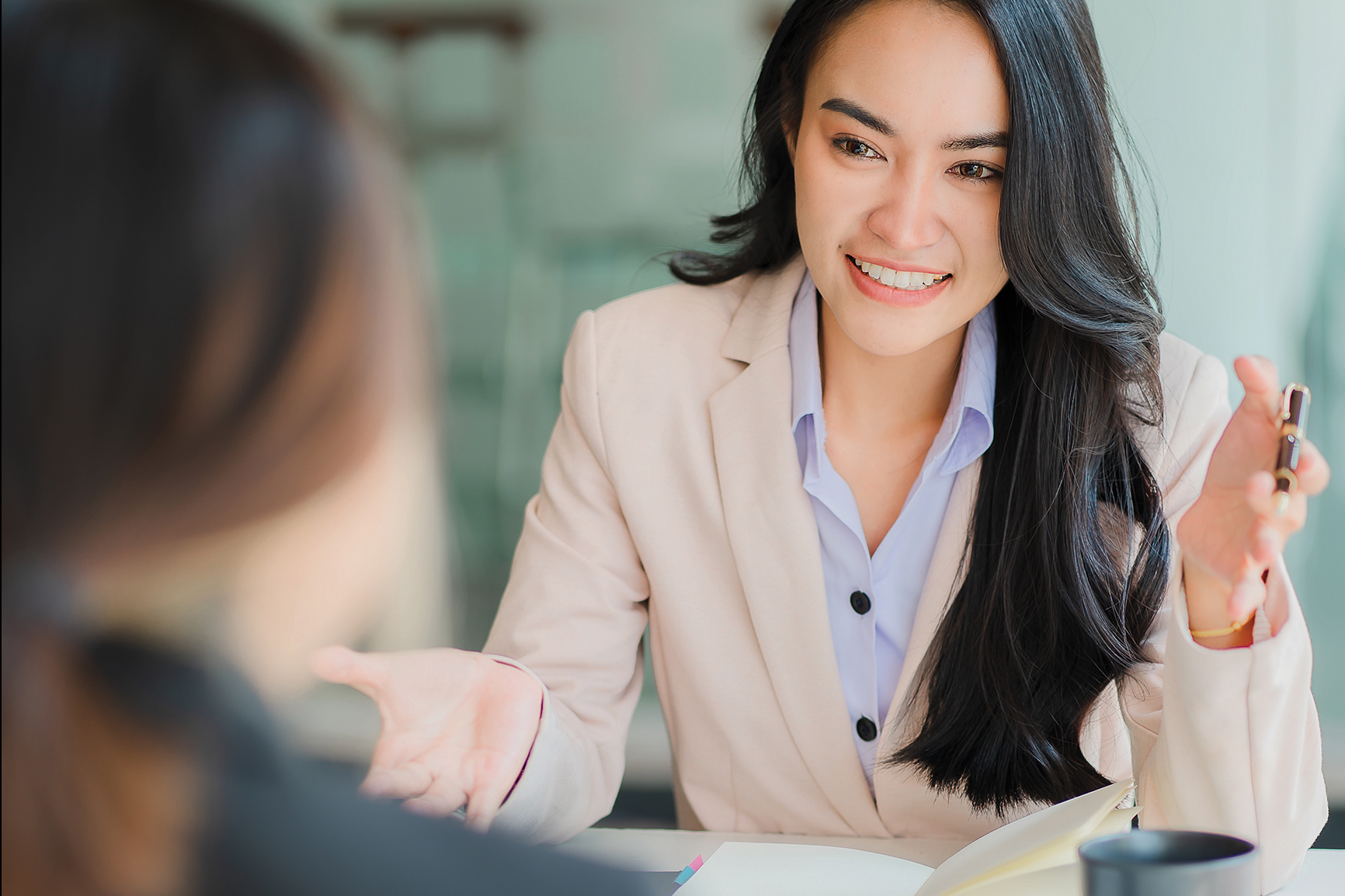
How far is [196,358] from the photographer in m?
0.43

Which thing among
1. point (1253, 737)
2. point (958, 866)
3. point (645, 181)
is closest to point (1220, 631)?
point (1253, 737)

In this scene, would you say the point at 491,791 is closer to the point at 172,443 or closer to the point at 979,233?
the point at 172,443

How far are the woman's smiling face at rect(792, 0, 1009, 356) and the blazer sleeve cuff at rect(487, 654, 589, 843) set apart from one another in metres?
0.55

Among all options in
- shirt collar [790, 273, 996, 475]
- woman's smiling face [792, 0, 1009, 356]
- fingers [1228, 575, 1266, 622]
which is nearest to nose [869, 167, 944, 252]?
woman's smiling face [792, 0, 1009, 356]

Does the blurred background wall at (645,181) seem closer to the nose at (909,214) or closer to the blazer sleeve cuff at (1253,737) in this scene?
the nose at (909,214)

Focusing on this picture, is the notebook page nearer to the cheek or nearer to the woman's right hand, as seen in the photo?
the woman's right hand

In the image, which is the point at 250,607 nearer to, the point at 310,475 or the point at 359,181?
the point at 310,475

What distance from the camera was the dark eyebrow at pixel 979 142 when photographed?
3.69 feet

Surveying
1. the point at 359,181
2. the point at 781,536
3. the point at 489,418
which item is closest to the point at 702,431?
the point at 781,536

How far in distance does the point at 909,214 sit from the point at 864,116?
116 mm

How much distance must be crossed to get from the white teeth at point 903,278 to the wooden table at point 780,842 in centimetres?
60

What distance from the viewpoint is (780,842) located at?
1019 mm

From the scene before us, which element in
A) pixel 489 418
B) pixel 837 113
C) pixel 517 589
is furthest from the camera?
pixel 489 418

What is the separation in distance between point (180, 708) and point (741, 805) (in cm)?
103
